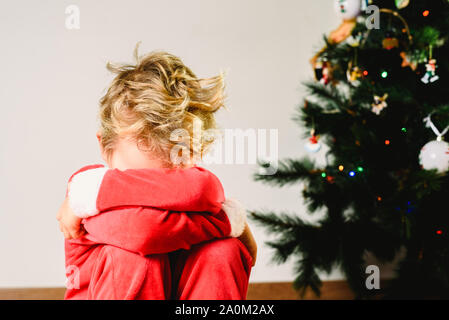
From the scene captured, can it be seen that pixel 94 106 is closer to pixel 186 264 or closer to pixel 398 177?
pixel 186 264

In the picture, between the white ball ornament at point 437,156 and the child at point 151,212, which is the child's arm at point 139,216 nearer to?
the child at point 151,212

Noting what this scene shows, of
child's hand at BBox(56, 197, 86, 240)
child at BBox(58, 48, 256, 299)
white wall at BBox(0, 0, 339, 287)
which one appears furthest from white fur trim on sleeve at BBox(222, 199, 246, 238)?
white wall at BBox(0, 0, 339, 287)

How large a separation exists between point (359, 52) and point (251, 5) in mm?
431

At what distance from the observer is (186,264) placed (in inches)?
25.2

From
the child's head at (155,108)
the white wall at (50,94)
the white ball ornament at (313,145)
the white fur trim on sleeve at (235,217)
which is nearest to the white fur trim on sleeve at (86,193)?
the child's head at (155,108)

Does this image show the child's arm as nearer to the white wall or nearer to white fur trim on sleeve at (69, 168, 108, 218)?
white fur trim on sleeve at (69, 168, 108, 218)

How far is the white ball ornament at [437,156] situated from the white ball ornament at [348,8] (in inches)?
17.1

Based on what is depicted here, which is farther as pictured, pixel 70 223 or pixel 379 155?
pixel 379 155

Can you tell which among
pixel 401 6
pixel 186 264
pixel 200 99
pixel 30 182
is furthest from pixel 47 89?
pixel 401 6

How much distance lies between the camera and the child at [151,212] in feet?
1.94

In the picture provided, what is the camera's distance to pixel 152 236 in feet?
1.90

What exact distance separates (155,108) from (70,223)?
0.25m

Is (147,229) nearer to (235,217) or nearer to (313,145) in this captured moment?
(235,217)

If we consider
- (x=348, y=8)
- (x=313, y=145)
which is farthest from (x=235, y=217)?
(x=348, y=8)
